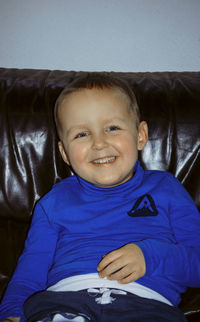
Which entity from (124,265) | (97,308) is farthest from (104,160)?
(97,308)

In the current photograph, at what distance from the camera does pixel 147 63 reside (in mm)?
1706

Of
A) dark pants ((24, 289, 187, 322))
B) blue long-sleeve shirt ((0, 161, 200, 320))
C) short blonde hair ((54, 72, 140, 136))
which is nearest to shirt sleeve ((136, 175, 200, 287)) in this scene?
blue long-sleeve shirt ((0, 161, 200, 320))

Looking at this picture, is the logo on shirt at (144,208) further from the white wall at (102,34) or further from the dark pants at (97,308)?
the white wall at (102,34)

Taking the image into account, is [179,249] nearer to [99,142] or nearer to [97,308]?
[97,308]

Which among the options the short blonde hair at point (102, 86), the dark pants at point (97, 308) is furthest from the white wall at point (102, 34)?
the dark pants at point (97, 308)

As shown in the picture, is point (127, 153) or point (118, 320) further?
point (127, 153)

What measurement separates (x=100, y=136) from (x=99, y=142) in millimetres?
24

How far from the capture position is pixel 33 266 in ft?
3.37

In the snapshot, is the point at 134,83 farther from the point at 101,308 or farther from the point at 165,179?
the point at 101,308

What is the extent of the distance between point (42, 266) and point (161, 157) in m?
0.62

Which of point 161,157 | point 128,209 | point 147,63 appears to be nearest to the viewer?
point 128,209

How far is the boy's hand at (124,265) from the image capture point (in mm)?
865

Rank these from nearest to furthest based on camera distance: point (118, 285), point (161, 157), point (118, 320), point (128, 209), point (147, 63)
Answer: point (118, 320) < point (118, 285) < point (128, 209) < point (161, 157) < point (147, 63)

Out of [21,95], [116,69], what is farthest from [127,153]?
[116,69]
